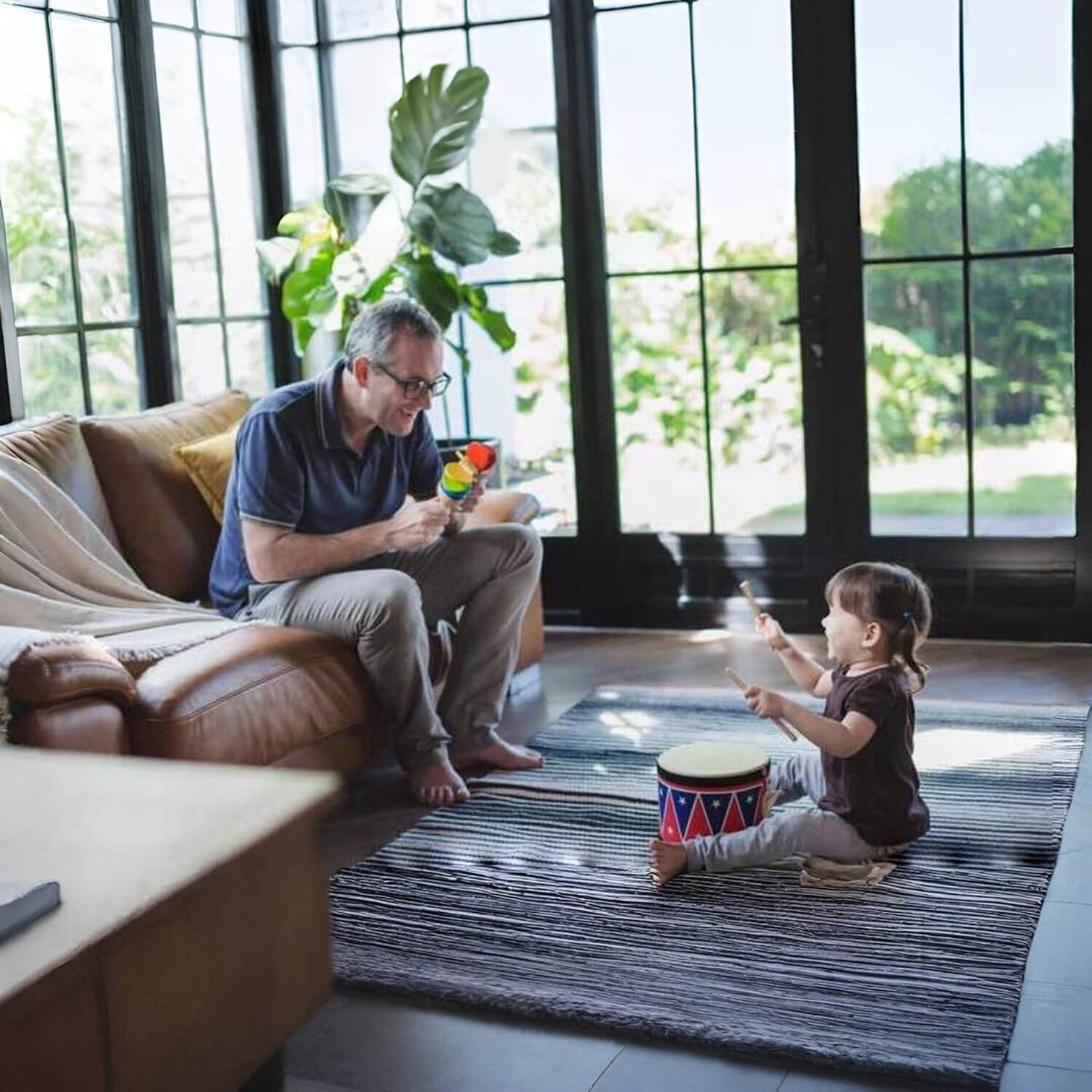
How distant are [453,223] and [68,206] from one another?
1.06 metres

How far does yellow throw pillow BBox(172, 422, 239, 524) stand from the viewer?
3787mm

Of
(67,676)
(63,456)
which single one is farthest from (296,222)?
(67,676)

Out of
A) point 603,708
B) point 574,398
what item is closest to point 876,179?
point 574,398

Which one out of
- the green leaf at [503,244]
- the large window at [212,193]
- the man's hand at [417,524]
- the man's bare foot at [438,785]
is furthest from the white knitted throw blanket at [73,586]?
the green leaf at [503,244]

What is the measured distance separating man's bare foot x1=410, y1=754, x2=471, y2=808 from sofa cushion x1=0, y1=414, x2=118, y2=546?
36.0 inches

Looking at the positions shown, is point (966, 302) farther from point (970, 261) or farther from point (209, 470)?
point (209, 470)

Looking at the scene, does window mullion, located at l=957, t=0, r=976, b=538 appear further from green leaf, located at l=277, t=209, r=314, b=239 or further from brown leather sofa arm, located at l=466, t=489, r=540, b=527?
green leaf, located at l=277, t=209, r=314, b=239

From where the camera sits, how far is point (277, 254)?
483cm

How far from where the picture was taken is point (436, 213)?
460cm

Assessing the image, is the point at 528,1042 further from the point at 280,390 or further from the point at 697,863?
the point at 280,390

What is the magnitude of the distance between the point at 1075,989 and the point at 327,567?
1.72 meters

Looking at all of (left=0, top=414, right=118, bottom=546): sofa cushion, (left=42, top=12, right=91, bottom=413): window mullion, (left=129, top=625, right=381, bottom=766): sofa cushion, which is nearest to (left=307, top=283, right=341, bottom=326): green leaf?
(left=42, top=12, right=91, bottom=413): window mullion

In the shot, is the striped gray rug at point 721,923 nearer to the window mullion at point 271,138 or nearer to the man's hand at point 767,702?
the man's hand at point 767,702

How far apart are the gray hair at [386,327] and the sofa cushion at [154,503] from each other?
0.64 m
